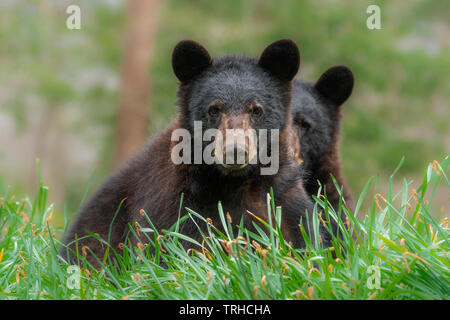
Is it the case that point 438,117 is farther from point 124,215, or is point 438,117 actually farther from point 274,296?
point 274,296

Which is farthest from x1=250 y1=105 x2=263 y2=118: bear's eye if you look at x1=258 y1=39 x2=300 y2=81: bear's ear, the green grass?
the green grass

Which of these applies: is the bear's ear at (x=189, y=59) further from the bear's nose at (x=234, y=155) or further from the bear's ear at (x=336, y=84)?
the bear's ear at (x=336, y=84)

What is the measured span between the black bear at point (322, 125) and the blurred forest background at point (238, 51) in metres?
6.18

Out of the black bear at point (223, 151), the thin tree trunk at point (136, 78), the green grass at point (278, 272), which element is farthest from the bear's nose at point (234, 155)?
the thin tree trunk at point (136, 78)

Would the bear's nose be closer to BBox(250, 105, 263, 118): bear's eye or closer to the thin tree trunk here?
BBox(250, 105, 263, 118): bear's eye

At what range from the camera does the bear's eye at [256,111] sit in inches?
205

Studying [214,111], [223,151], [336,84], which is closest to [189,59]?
[214,111]

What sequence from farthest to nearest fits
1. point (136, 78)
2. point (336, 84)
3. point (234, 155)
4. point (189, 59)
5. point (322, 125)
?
point (136, 78) → point (336, 84) → point (322, 125) → point (189, 59) → point (234, 155)

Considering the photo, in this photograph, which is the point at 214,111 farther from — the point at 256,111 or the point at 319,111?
the point at 319,111

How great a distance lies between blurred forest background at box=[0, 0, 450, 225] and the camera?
52.5 feet

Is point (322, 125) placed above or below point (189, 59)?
below

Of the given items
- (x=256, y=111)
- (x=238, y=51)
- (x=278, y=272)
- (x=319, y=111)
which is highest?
(x=238, y=51)

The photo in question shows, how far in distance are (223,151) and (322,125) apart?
7.55ft

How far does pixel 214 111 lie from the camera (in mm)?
5211
